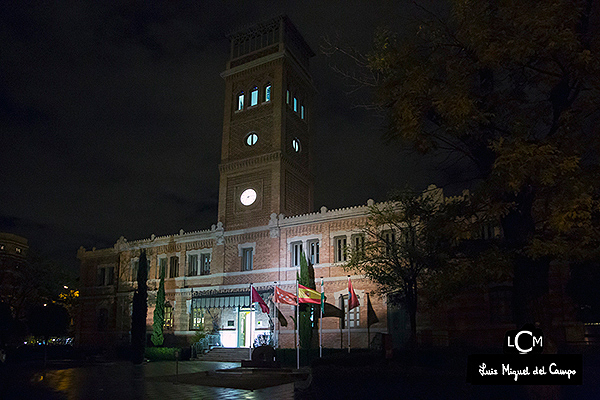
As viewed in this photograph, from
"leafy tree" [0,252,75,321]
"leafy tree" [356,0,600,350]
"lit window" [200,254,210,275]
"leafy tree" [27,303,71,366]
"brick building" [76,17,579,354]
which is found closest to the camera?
"leafy tree" [356,0,600,350]

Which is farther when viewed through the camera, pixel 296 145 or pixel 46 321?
pixel 296 145

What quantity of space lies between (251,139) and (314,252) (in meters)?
11.5

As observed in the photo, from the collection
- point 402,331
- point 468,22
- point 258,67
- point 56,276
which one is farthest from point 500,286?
point 56,276

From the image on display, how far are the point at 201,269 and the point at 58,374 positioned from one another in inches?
586

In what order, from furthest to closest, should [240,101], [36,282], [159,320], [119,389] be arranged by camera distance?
1. [36,282]
2. [240,101]
3. [159,320]
4. [119,389]

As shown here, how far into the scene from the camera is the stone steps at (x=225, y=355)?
1203 inches

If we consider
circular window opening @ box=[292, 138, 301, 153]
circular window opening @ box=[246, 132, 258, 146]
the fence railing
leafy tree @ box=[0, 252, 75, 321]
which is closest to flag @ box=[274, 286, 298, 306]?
the fence railing

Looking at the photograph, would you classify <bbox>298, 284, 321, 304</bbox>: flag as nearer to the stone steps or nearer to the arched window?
the stone steps

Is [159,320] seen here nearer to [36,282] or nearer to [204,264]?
[204,264]

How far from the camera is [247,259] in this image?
3500cm

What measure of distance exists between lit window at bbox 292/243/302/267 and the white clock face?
5.43m

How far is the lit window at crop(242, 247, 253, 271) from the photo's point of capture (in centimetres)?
3472

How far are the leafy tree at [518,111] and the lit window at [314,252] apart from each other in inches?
852

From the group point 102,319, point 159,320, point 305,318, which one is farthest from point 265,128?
point 102,319
